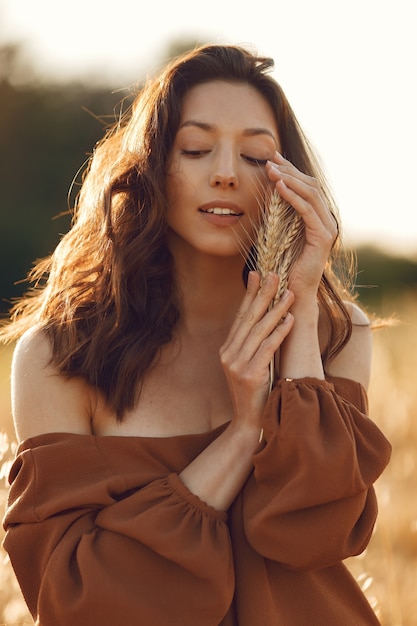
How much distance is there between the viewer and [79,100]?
21969 millimetres

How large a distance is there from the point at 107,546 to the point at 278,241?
959 mm

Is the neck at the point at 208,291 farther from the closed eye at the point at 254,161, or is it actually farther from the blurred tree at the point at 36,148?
the blurred tree at the point at 36,148

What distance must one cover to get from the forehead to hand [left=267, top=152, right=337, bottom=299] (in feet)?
0.83

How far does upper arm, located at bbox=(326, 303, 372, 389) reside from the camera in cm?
290

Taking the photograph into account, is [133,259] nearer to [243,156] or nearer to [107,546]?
[243,156]

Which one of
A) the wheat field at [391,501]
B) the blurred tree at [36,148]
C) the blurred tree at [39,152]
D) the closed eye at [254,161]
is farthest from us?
the blurred tree at [39,152]

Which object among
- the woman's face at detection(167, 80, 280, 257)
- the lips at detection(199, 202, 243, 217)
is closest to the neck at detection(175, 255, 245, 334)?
the woman's face at detection(167, 80, 280, 257)

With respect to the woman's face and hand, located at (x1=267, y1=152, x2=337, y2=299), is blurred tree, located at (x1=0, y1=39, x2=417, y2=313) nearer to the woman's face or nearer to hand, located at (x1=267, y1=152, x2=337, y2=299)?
the woman's face

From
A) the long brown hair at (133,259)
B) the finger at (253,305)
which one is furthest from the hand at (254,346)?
the long brown hair at (133,259)

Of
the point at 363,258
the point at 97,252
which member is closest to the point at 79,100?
the point at 363,258

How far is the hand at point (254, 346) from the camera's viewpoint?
8.52ft

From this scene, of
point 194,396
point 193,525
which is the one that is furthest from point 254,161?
point 193,525

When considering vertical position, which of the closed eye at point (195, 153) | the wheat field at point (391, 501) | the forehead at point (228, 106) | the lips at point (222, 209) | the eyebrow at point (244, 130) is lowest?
the wheat field at point (391, 501)

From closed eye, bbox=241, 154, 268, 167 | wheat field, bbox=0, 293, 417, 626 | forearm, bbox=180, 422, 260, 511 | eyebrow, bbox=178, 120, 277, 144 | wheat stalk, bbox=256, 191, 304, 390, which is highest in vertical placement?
eyebrow, bbox=178, 120, 277, 144
